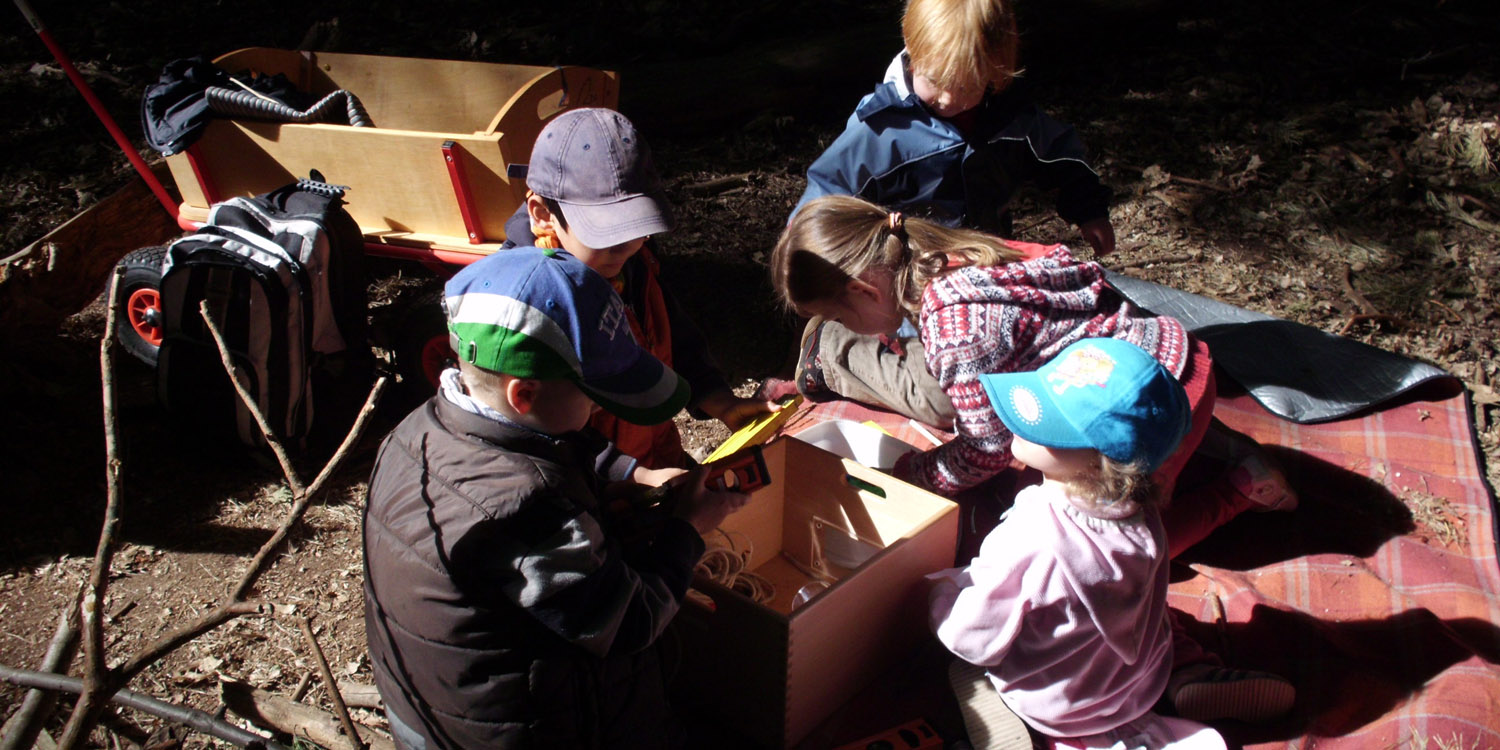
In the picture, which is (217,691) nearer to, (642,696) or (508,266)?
(642,696)

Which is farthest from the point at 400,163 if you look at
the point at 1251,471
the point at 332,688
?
the point at 1251,471

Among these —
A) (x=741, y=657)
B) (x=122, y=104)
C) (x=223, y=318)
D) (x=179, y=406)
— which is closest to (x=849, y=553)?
(x=741, y=657)

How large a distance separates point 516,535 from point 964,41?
1650mm

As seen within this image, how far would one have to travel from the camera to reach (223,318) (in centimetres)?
254

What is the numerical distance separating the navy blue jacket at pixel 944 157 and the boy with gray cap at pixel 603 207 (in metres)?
0.64

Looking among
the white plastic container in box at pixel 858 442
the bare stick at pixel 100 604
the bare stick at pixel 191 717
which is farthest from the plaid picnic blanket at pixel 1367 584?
→ the bare stick at pixel 100 604

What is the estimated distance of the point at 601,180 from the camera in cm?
187

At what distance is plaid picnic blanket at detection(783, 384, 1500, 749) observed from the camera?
5.90 ft

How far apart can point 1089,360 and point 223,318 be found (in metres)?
2.28

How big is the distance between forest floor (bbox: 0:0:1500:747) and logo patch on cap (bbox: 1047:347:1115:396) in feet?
5.64

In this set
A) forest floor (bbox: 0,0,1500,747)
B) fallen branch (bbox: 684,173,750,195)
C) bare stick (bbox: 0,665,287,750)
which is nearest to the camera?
bare stick (bbox: 0,665,287,750)

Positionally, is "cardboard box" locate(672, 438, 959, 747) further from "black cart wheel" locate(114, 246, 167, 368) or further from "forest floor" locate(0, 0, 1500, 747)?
"black cart wheel" locate(114, 246, 167, 368)

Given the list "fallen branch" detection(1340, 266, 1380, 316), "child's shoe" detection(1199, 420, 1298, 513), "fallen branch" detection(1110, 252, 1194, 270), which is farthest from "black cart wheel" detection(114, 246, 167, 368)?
"fallen branch" detection(1340, 266, 1380, 316)

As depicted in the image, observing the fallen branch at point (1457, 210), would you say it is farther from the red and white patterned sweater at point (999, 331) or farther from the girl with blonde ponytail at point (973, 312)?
the red and white patterned sweater at point (999, 331)
